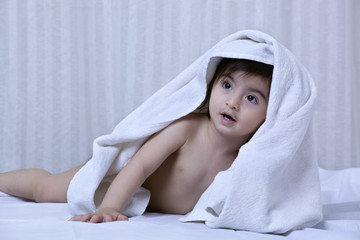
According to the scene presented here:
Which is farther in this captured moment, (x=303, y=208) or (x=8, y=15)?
(x=8, y=15)

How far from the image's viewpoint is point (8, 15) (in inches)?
85.3

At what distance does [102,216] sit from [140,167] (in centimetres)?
19

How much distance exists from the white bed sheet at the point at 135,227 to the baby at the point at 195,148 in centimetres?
7

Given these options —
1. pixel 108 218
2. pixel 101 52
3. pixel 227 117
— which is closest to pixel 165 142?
pixel 227 117

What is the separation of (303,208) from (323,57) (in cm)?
132

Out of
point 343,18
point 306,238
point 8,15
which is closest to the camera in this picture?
point 306,238

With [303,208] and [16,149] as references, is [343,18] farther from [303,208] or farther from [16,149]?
[16,149]

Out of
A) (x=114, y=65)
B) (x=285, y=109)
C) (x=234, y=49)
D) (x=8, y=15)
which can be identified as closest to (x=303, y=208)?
(x=285, y=109)

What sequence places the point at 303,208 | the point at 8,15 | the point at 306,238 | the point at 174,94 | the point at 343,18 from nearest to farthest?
the point at 306,238
the point at 303,208
the point at 174,94
the point at 8,15
the point at 343,18

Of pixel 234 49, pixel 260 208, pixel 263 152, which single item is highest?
pixel 234 49

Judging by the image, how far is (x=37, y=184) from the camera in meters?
1.53

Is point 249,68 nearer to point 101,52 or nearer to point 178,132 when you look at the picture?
point 178,132

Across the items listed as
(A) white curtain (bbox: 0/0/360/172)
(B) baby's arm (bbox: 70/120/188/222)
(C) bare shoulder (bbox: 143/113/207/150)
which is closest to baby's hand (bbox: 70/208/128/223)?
(B) baby's arm (bbox: 70/120/188/222)

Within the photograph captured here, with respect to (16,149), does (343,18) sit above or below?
above
